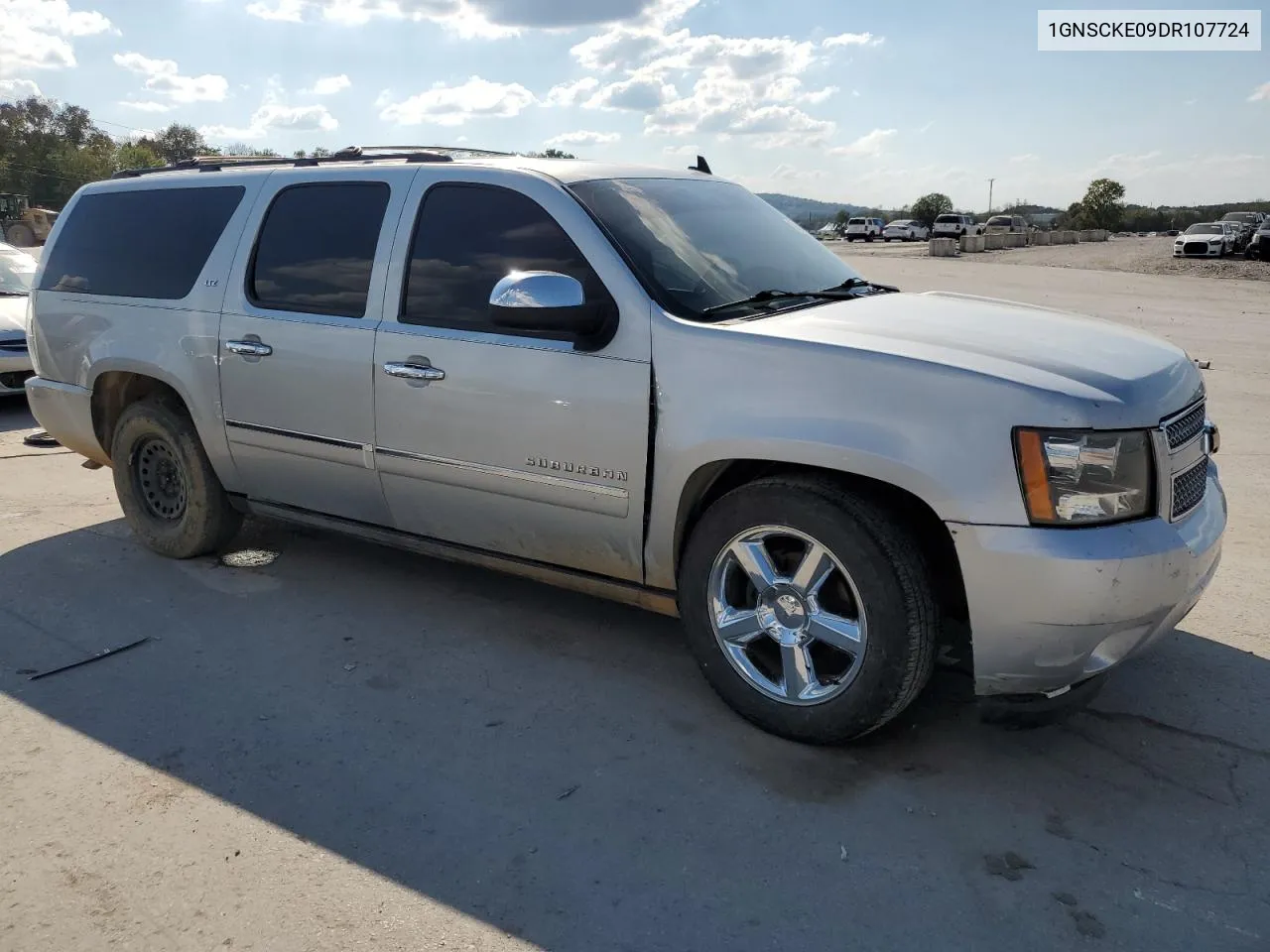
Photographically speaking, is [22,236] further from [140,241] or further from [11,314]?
[140,241]

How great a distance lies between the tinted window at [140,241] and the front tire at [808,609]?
2971 millimetres

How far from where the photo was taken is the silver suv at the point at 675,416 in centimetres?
287

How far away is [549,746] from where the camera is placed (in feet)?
10.9

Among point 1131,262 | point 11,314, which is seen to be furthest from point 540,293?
point 1131,262

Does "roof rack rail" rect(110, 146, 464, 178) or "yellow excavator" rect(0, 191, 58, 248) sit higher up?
"yellow excavator" rect(0, 191, 58, 248)

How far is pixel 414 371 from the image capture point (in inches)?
156

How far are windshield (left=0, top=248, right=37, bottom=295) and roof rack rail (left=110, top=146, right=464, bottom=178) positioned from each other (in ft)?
19.9

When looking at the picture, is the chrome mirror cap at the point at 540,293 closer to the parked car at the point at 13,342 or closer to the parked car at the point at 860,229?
the parked car at the point at 13,342

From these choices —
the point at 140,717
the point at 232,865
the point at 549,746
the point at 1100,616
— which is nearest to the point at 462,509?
the point at 549,746

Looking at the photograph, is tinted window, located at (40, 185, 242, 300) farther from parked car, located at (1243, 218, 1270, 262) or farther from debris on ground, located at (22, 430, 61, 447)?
parked car, located at (1243, 218, 1270, 262)

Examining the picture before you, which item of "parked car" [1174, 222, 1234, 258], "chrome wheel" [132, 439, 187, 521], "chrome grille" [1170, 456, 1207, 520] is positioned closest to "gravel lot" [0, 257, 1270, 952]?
"chrome wheel" [132, 439, 187, 521]

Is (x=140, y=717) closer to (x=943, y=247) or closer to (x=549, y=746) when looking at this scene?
(x=549, y=746)

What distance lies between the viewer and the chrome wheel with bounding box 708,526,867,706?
317cm

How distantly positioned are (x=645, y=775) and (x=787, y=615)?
677 millimetres
